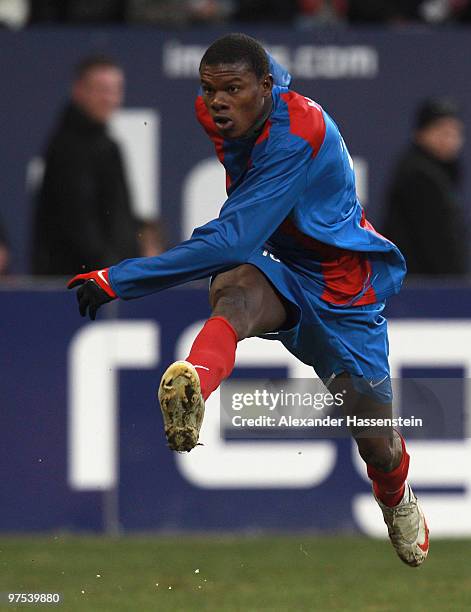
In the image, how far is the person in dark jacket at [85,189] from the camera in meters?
9.70

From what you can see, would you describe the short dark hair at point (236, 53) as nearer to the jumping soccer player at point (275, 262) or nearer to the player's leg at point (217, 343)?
the jumping soccer player at point (275, 262)

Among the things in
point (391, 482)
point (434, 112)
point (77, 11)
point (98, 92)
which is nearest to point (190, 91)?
point (77, 11)

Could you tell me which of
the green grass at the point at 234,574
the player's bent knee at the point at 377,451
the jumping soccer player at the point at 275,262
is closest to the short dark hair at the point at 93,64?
the green grass at the point at 234,574

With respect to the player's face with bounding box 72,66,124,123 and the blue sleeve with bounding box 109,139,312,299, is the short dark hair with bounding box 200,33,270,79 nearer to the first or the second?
the blue sleeve with bounding box 109,139,312,299

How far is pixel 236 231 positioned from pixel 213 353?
0.45 meters

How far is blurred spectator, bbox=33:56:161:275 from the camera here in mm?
9680

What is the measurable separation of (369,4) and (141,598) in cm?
517

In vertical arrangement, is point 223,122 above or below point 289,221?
above

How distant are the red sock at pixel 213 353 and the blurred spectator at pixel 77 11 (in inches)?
215

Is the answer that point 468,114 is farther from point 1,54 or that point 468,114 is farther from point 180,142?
point 1,54

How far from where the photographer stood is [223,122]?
18.1 ft

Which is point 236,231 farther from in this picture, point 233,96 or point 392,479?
point 392,479

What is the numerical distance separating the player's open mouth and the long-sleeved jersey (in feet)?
0.53
